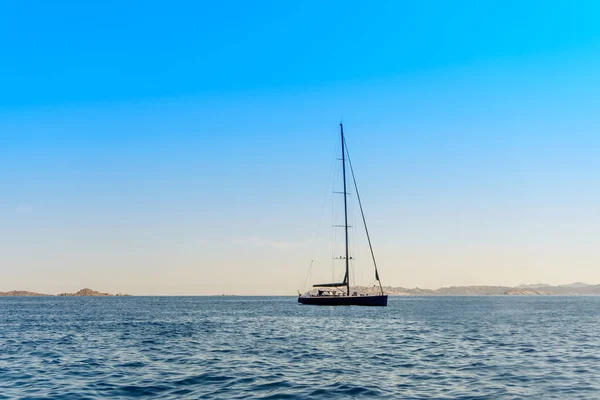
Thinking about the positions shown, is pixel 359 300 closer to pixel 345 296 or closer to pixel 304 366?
pixel 345 296

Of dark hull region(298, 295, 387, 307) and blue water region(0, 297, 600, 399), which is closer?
blue water region(0, 297, 600, 399)

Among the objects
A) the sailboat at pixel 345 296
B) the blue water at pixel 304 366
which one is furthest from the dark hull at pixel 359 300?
the blue water at pixel 304 366

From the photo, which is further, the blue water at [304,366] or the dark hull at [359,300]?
the dark hull at [359,300]

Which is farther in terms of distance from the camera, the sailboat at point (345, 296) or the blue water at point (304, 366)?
the sailboat at point (345, 296)

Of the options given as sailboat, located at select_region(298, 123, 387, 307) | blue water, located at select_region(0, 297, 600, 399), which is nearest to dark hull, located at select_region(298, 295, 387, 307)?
sailboat, located at select_region(298, 123, 387, 307)

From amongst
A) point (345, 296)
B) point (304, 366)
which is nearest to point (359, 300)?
point (345, 296)

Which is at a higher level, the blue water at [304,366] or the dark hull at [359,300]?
the dark hull at [359,300]

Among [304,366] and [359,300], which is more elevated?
[359,300]

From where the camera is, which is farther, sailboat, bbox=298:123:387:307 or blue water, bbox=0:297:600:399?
sailboat, bbox=298:123:387:307

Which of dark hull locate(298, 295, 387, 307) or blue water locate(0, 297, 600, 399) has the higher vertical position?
dark hull locate(298, 295, 387, 307)

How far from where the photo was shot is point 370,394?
2166 cm

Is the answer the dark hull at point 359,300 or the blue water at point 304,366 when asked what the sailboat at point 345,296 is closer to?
the dark hull at point 359,300

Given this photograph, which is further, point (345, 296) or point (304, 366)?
point (345, 296)

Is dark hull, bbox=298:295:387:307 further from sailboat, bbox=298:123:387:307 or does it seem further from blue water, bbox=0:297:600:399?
blue water, bbox=0:297:600:399
